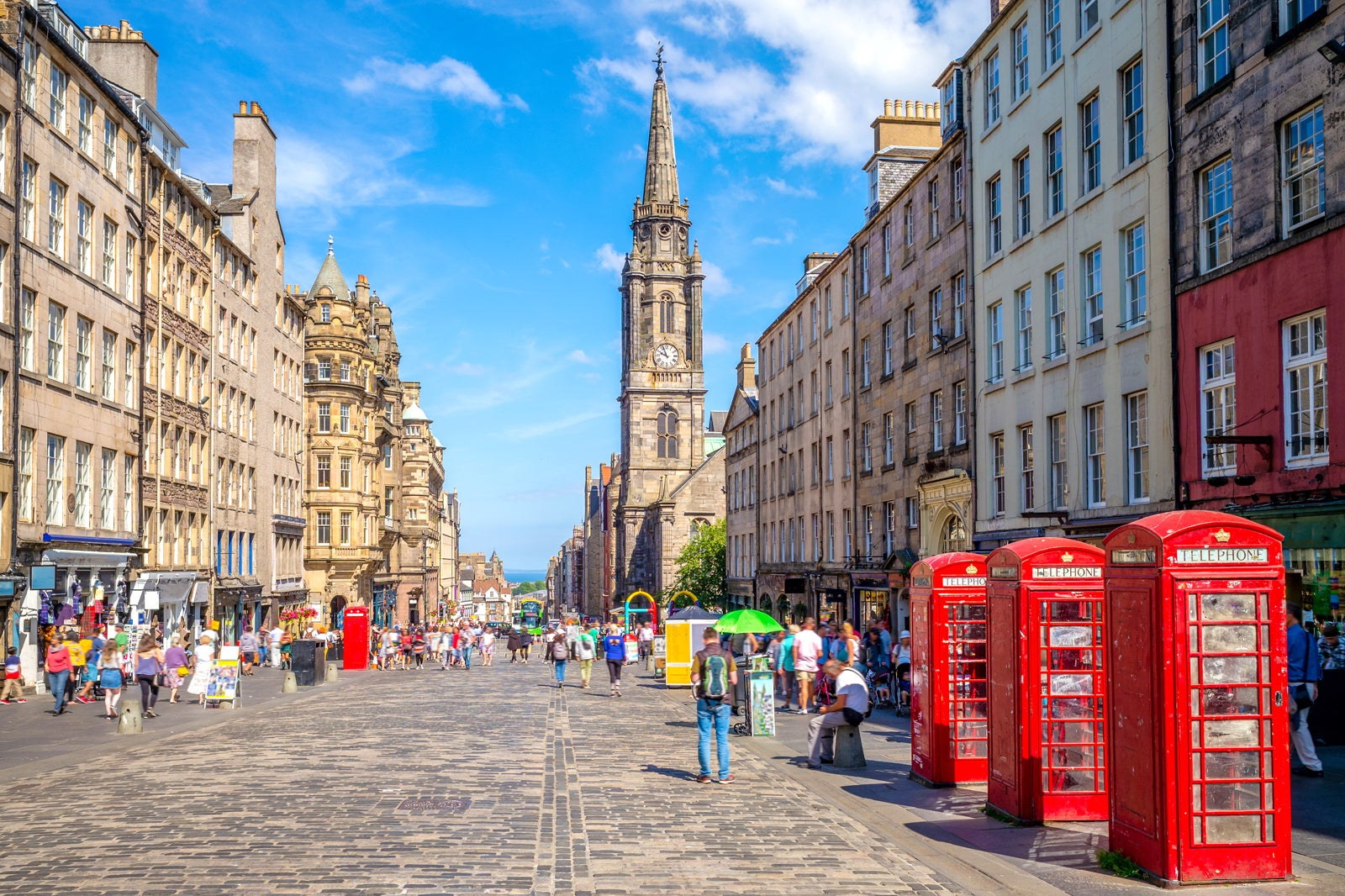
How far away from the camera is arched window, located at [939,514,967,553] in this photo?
103ft

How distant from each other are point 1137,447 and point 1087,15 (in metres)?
8.80

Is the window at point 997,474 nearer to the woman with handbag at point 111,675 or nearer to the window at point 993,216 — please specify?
the window at point 993,216

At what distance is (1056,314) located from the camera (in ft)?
84.6

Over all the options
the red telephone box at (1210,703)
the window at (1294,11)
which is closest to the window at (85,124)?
the window at (1294,11)

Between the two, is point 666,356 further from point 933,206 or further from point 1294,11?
point 1294,11

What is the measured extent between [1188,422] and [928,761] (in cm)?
920

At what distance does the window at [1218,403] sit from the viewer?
63.2 feet

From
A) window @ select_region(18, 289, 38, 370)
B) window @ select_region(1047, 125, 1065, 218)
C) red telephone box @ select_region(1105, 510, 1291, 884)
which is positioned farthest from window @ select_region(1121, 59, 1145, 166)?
window @ select_region(18, 289, 38, 370)

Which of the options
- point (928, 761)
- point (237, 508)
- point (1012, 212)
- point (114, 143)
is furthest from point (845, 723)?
point (237, 508)

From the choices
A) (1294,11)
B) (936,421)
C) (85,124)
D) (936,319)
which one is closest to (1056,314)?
(936,319)

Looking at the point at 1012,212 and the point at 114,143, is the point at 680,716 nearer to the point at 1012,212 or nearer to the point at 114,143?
the point at 1012,212

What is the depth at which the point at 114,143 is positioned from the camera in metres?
34.8

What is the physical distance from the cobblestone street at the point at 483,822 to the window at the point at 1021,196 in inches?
503

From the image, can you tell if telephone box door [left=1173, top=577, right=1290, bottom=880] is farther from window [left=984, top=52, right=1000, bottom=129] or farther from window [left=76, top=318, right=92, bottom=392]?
window [left=76, top=318, right=92, bottom=392]
